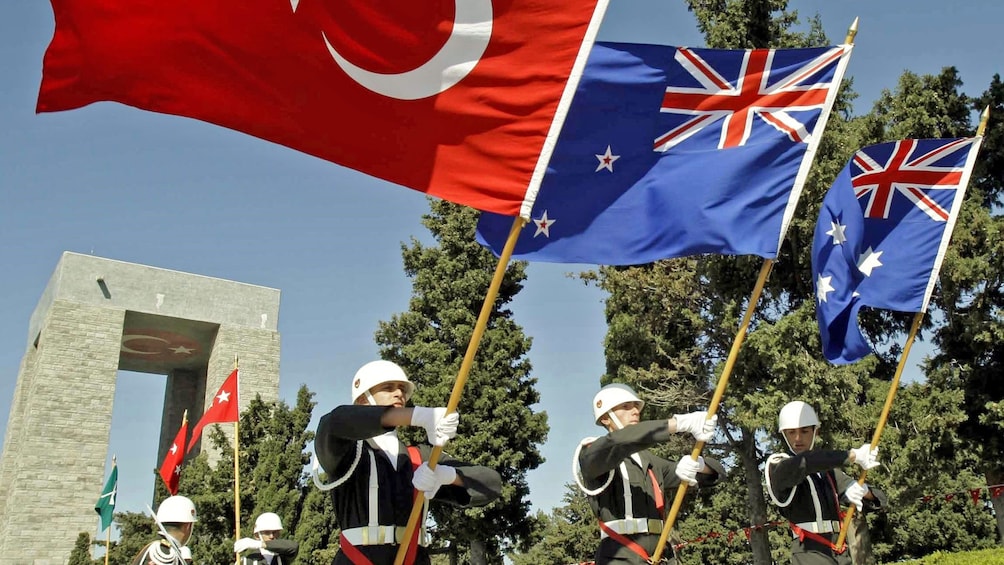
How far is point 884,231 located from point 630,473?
404 cm

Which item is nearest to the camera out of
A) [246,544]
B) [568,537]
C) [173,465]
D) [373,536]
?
[373,536]

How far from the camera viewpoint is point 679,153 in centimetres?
615

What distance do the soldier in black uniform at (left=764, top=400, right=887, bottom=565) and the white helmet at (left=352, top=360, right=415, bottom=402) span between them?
313 centimetres

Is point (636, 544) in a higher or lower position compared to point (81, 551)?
higher

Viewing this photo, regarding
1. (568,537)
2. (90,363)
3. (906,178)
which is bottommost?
(568,537)

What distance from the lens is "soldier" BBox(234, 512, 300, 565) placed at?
1036cm

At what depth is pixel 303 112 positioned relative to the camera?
13.7 ft

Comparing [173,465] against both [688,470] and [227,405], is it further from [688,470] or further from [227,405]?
[688,470]

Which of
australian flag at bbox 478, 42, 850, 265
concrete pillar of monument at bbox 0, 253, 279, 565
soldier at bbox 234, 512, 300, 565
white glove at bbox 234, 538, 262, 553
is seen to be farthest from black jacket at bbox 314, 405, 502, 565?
concrete pillar of monument at bbox 0, 253, 279, 565

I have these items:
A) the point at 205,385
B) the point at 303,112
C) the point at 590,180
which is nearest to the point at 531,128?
the point at 303,112

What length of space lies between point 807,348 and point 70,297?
1104 inches

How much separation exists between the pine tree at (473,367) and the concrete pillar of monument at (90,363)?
42.0 feet

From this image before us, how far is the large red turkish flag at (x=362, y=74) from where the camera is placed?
389cm

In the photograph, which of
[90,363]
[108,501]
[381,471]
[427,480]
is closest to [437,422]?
[427,480]
